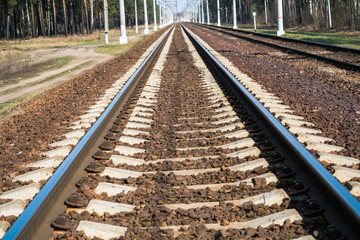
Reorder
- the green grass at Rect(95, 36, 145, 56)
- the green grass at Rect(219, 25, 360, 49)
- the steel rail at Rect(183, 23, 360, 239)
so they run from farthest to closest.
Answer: the green grass at Rect(95, 36, 145, 56) → the green grass at Rect(219, 25, 360, 49) → the steel rail at Rect(183, 23, 360, 239)

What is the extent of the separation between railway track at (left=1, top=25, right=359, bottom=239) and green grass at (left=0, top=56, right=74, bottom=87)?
442 inches

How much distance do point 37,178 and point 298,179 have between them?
2.39m

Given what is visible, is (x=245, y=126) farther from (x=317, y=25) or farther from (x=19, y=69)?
(x=317, y=25)

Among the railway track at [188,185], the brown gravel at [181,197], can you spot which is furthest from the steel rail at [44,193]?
the brown gravel at [181,197]

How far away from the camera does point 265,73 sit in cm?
1144

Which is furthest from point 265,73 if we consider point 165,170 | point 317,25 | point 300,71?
point 317,25

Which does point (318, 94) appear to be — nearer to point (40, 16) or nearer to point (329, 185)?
point (329, 185)

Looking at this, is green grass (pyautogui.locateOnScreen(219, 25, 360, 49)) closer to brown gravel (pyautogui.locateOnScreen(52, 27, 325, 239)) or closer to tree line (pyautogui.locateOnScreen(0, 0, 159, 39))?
brown gravel (pyautogui.locateOnScreen(52, 27, 325, 239))

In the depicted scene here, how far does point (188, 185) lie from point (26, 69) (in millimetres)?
16818

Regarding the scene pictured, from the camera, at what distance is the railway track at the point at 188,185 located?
2.96 meters

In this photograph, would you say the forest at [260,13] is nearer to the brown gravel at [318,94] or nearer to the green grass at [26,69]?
the green grass at [26,69]

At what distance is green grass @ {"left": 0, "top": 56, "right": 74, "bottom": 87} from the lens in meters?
16.6

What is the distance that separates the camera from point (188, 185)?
3.94 metres

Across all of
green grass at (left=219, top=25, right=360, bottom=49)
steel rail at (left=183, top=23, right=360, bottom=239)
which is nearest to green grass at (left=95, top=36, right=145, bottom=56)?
green grass at (left=219, top=25, right=360, bottom=49)
